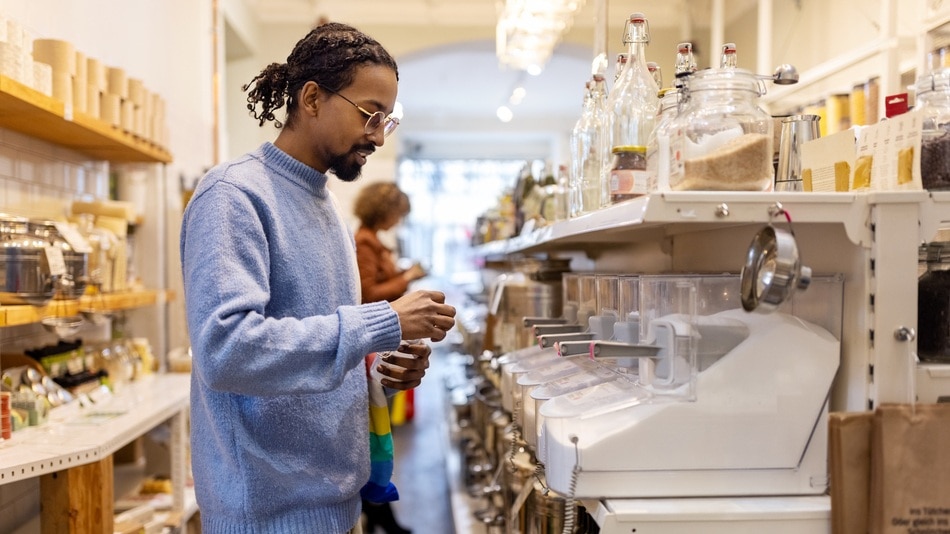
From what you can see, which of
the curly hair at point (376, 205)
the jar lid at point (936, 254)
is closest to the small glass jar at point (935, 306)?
the jar lid at point (936, 254)

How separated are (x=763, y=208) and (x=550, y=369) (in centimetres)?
65

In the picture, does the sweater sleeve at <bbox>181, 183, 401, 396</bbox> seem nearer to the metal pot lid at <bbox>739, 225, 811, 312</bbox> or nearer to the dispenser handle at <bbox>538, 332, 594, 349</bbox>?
the dispenser handle at <bbox>538, 332, 594, 349</bbox>


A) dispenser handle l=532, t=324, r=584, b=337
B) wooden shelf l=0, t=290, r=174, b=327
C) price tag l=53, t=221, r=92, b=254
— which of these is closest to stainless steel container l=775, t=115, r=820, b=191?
dispenser handle l=532, t=324, r=584, b=337

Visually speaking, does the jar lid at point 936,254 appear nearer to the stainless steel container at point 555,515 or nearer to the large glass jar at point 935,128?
the large glass jar at point 935,128

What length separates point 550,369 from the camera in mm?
1622

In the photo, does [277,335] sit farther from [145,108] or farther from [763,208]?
[145,108]

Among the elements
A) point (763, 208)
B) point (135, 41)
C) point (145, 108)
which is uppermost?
point (135, 41)

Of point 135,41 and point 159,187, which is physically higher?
point 135,41

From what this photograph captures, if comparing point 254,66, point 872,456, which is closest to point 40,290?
point 872,456

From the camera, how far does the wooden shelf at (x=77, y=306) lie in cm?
194

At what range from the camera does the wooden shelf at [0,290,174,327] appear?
1.94 m

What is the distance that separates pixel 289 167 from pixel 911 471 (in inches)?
44.9

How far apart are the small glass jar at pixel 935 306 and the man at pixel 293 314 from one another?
774 mm

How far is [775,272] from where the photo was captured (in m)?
1.02
